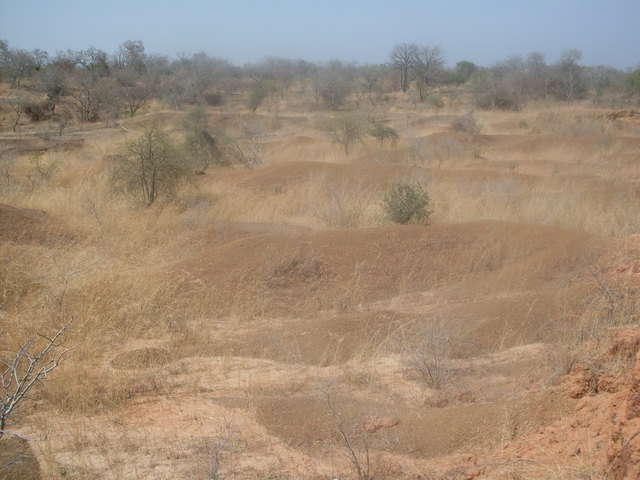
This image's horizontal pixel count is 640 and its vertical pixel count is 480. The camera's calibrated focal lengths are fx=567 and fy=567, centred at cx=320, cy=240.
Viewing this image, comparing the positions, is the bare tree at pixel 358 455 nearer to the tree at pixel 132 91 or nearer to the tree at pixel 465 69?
the tree at pixel 132 91

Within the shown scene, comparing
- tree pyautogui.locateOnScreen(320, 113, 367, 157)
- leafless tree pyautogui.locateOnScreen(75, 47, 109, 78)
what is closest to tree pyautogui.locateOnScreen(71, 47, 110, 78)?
leafless tree pyautogui.locateOnScreen(75, 47, 109, 78)

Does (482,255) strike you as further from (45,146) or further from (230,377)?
(45,146)

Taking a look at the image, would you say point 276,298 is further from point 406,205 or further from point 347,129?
point 347,129

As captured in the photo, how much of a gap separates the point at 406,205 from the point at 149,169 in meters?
6.11

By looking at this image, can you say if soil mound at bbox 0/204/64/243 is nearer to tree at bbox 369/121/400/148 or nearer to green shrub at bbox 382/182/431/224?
green shrub at bbox 382/182/431/224

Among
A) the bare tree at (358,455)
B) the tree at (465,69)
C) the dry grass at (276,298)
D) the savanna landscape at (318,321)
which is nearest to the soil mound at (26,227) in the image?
the savanna landscape at (318,321)

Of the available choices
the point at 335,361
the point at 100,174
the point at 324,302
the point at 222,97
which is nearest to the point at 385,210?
the point at 324,302

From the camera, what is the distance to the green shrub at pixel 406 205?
966 cm

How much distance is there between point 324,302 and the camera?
7160 millimetres

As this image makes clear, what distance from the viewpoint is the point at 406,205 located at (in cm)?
967

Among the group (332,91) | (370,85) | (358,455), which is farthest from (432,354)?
(370,85)

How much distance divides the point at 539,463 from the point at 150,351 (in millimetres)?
3732

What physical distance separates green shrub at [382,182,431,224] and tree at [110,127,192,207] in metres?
5.55

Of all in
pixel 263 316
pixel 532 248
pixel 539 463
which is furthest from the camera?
pixel 532 248
